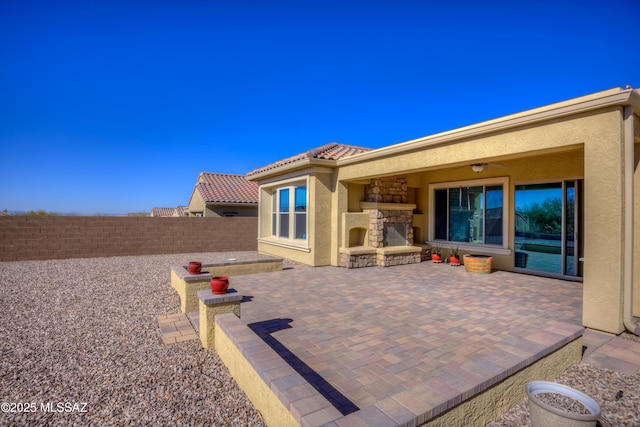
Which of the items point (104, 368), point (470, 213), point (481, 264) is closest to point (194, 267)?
point (104, 368)

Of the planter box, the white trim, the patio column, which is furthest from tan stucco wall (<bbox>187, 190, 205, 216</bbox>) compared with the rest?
the patio column

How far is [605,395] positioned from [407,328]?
250 cm

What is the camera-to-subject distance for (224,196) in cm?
2419

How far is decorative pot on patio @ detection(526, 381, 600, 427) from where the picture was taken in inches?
97.4

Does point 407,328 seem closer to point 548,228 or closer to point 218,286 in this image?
point 218,286

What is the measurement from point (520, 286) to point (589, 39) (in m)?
9.59

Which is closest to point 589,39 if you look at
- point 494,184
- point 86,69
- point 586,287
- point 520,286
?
point 494,184

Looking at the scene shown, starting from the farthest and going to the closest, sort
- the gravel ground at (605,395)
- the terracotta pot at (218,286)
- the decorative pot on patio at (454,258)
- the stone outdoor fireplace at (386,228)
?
the decorative pot on patio at (454,258), the stone outdoor fireplace at (386,228), the terracotta pot at (218,286), the gravel ground at (605,395)

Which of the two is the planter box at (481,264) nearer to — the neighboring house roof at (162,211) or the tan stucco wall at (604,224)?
the tan stucco wall at (604,224)

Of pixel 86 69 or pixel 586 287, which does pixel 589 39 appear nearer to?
pixel 586 287

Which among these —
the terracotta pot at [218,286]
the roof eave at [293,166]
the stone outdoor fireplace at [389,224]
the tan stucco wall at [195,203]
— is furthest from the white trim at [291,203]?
the tan stucco wall at [195,203]

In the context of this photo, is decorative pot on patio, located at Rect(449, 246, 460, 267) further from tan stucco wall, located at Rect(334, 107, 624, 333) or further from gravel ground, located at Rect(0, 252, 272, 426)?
gravel ground, located at Rect(0, 252, 272, 426)

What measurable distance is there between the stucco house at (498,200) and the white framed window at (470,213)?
0.13ft

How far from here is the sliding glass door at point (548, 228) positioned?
895 centimetres
